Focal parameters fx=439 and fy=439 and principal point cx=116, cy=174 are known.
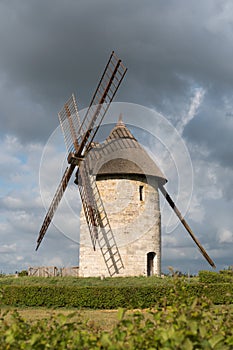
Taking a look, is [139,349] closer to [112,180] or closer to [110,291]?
[110,291]

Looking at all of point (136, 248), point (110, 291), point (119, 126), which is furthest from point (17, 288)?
point (119, 126)

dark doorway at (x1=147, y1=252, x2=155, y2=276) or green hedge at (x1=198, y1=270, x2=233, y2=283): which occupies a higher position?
dark doorway at (x1=147, y1=252, x2=155, y2=276)

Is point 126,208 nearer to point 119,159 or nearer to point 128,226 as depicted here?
point 128,226

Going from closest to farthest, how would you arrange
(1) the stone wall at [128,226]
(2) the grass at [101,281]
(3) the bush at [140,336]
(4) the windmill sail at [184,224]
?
(3) the bush at [140,336] → (2) the grass at [101,281] → (1) the stone wall at [128,226] → (4) the windmill sail at [184,224]

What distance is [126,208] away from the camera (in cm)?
1986

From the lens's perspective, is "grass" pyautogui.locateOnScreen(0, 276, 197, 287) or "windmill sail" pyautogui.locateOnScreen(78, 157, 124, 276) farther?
"windmill sail" pyautogui.locateOnScreen(78, 157, 124, 276)

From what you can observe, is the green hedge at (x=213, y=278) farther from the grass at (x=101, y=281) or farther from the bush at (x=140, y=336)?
the bush at (x=140, y=336)

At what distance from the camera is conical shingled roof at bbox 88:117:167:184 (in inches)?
787

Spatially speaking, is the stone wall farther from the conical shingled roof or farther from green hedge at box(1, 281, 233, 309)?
green hedge at box(1, 281, 233, 309)

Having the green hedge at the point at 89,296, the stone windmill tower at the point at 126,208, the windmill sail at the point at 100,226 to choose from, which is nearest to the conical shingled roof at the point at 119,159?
the stone windmill tower at the point at 126,208

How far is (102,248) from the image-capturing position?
64.8ft

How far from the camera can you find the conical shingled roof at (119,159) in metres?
20.0

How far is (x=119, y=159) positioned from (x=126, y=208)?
2.28 m

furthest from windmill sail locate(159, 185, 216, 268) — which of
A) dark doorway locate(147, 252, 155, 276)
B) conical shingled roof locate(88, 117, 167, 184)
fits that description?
dark doorway locate(147, 252, 155, 276)
